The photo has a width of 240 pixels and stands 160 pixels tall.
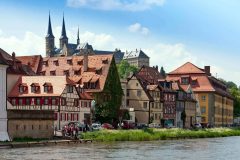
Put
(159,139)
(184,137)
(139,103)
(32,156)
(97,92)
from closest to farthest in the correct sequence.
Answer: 1. (32,156)
2. (159,139)
3. (184,137)
4. (97,92)
5. (139,103)

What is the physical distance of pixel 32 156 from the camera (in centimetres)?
5019

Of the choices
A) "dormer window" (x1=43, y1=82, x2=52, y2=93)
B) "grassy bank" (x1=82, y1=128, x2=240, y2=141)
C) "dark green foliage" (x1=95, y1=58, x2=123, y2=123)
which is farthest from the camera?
"dark green foliage" (x1=95, y1=58, x2=123, y2=123)

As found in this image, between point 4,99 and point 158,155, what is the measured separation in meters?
18.9

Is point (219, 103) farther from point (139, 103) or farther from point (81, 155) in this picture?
point (81, 155)

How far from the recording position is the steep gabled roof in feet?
444

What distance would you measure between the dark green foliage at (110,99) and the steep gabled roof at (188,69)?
38154 mm

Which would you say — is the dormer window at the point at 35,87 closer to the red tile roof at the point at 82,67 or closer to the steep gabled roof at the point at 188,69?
the red tile roof at the point at 82,67

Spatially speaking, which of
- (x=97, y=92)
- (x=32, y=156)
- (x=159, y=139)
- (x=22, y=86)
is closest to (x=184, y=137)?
(x=159, y=139)

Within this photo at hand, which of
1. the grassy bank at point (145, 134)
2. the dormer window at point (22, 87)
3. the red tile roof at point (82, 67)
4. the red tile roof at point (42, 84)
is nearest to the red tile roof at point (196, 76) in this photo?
the grassy bank at point (145, 134)

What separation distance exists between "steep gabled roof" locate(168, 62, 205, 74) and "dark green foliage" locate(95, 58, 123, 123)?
38154 millimetres

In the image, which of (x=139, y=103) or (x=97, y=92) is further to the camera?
(x=139, y=103)

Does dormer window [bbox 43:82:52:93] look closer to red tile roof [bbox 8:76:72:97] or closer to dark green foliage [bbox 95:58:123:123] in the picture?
red tile roof [bbox 8:76:72:97]

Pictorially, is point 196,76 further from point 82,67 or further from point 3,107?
point 3,107

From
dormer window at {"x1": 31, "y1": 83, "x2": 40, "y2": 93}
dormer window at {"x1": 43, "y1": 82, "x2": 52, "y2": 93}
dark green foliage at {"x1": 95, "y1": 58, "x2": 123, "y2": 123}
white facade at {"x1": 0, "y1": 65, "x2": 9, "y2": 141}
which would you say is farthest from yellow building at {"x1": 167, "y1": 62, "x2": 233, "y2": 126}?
white facade at {"x1": 0, "y1": 65, "x2": 9, "y2": 141}
